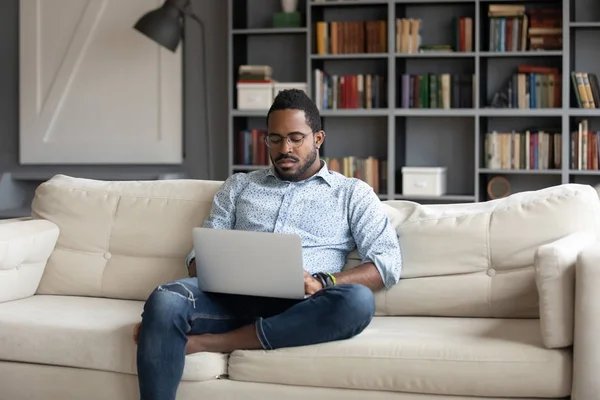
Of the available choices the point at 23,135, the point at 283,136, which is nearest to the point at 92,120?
the point at 23,135

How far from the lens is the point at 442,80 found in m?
5.43

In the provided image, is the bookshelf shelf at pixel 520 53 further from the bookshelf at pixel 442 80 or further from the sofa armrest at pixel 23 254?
the sofa armrest at pixel 23 254

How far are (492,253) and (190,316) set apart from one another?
959 millimetres

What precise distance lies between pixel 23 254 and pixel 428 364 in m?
1.50

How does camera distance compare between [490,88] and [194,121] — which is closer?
[490,88]

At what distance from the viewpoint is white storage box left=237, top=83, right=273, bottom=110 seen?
18.1 feet

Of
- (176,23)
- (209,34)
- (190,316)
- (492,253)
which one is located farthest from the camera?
(209,34)

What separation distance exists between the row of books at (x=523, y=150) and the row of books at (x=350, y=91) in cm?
72

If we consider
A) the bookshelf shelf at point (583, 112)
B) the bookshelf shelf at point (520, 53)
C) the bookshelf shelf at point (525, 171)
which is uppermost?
the bookshelf shelf at point (520, 53)

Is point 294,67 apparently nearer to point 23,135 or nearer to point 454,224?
point 23,135

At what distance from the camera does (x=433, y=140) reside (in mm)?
5652

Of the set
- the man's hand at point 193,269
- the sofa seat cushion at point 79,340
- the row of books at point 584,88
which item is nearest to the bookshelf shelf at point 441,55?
the row of books at point 584,88

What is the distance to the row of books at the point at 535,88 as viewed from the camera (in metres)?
5.30

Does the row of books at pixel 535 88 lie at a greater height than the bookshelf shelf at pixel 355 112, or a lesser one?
greater
